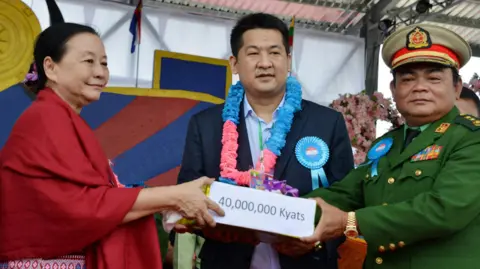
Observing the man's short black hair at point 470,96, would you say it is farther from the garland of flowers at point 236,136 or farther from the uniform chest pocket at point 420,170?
the uniform chest pocket at point 420,170

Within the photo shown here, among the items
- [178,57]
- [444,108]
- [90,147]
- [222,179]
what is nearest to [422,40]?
[444,108]

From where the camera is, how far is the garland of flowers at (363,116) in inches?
225

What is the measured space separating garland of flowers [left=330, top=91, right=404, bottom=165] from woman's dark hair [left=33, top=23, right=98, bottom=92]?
3.67m

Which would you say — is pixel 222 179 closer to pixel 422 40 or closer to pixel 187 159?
pixel 187 159

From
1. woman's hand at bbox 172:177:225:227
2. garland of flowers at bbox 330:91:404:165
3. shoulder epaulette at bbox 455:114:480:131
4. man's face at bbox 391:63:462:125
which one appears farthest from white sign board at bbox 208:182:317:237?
garland of flowers at bbox 330:91:404:165

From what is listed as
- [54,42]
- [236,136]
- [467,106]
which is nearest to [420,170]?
[236,136]

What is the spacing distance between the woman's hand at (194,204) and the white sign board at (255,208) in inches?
1.1

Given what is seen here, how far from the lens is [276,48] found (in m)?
2.69

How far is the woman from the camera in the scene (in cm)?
200

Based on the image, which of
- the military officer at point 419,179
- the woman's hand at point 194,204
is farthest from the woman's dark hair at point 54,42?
the military officer at point 419,179

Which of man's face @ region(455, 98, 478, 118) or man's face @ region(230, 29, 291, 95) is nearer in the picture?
man's face @ region(230, 29, 291, 95)

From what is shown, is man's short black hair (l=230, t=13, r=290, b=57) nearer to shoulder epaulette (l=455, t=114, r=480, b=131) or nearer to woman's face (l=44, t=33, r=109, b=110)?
woman's face (l=44, t=33, r=109, b=110)

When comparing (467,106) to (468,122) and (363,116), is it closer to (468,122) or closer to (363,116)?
(468,122)

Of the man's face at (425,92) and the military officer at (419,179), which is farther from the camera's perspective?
the man's face at (425,92)
